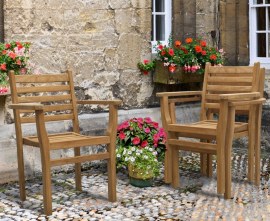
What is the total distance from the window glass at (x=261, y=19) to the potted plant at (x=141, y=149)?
2679 mm

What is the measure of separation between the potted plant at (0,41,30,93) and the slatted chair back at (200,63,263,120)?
182cm

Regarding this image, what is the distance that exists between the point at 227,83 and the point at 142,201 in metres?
1.62

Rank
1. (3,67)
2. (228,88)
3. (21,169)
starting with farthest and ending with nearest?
(228,88)
(3,67)
(21,169)

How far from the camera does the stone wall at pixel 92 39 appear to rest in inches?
249

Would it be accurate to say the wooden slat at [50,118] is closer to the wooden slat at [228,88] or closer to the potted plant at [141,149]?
the potted plant at [141,149]

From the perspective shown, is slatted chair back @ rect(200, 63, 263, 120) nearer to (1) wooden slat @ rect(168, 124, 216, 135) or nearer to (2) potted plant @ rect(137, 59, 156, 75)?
(1) wooden slat @ rect(168, 124, 216, 135)

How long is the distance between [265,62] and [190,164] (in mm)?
1845

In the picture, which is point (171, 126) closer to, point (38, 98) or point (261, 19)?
point (38, 98)

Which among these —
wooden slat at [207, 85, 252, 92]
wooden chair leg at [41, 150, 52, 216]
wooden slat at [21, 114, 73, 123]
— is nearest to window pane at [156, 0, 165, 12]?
wooden slat at [207, 85, 252, 92]

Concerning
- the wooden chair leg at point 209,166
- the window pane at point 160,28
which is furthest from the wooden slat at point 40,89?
the window pane at point 160,28

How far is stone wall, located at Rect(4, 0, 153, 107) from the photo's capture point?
632cm

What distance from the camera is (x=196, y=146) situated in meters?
5.49

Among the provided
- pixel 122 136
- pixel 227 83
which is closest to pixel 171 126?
pixel 122 136

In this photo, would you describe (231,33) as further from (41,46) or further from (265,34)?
(41,46)
